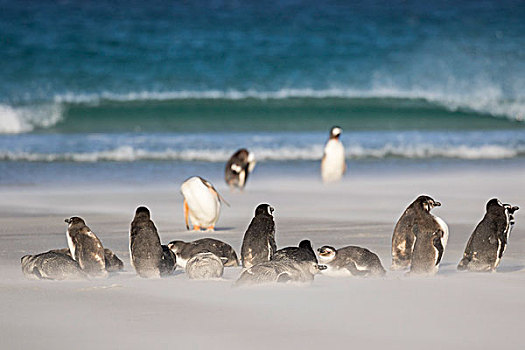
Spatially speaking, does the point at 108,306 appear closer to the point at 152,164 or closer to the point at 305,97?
the point at 152,164

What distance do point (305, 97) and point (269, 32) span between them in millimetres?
3203

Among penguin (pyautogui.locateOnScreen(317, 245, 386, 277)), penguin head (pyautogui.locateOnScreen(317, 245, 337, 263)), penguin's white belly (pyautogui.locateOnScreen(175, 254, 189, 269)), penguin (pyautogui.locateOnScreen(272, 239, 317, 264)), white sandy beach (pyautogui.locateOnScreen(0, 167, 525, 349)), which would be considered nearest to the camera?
white sandy beach (pyautogui.locateOnScreen(0, 167, 525, 349))

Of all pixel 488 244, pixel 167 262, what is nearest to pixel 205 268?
pixel 167 262

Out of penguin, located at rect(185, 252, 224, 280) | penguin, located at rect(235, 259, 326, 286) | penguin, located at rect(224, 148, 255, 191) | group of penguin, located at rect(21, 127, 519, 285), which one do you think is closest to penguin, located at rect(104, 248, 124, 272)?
group of penguin, located at rect(21, 127, 519, 285)

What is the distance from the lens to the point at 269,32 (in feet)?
90.3

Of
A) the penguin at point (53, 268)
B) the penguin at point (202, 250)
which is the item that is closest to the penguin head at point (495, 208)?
the penguin at point (202, 250)

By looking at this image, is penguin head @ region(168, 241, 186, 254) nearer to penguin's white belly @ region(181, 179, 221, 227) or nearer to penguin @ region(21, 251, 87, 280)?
penguin @ region(21, 251, 87, 280)

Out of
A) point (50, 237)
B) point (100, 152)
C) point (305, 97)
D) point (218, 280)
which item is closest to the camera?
point (218, 280)

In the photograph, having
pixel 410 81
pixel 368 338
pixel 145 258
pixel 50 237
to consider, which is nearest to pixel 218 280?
pixel 145 258

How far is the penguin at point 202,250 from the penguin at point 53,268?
652 millimetres

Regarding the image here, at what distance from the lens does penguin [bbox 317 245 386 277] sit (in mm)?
5922

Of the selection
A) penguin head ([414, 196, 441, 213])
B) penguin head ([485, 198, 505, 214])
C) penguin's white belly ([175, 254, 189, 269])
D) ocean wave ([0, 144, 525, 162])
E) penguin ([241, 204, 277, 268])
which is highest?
ocean wave ([0, 144, 525, 162])

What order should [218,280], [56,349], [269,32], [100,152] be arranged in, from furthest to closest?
[269,32], [100,152], [218,280], [56,349]

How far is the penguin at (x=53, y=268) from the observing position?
5809 millimetres
